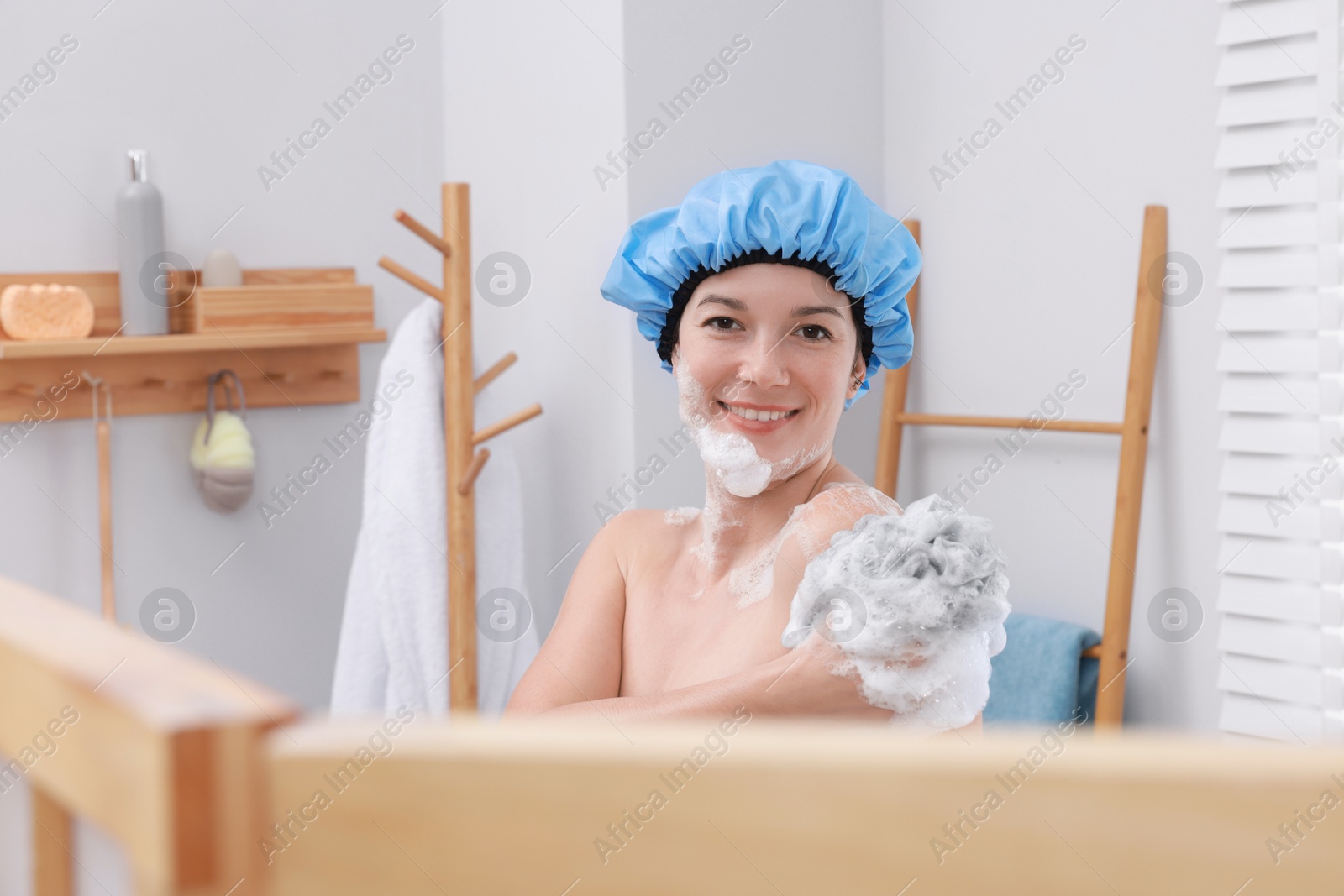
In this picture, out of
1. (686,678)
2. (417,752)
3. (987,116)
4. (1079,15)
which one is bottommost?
(686,678)

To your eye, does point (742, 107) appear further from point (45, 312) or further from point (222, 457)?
point (45, 312)

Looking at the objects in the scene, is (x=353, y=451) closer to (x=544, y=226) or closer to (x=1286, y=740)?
(x=544, y=226)

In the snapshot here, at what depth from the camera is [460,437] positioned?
5.77ft

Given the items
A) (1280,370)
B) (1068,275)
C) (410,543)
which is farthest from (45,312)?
(1280,370)

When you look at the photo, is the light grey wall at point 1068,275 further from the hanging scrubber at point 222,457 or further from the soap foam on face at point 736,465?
the hanging scrubber at point 222,457

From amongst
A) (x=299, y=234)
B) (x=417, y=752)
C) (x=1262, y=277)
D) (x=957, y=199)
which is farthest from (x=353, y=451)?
(x=417, y=752)

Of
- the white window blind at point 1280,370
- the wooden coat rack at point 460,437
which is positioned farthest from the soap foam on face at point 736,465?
the white window blind at point 1280,370

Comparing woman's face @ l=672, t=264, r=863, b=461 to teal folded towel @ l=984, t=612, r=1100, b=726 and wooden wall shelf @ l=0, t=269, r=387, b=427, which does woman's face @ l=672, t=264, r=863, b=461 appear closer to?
teal folded towel @ l=984, t=612, r=1100, b=726

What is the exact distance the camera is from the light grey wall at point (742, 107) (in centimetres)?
175

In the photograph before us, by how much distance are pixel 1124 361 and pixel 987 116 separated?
449mm

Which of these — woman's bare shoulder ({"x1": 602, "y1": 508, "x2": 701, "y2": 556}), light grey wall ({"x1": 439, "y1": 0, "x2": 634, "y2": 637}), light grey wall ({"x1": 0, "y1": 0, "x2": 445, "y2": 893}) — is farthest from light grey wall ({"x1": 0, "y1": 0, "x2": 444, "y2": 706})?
woman's bare shoulder ({"x1": 602, "y1": 508, "x2": 701, "y2": 556})

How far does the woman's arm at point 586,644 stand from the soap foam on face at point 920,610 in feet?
0.94

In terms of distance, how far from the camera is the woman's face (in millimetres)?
1025

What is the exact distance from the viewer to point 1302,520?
1.51 metres
